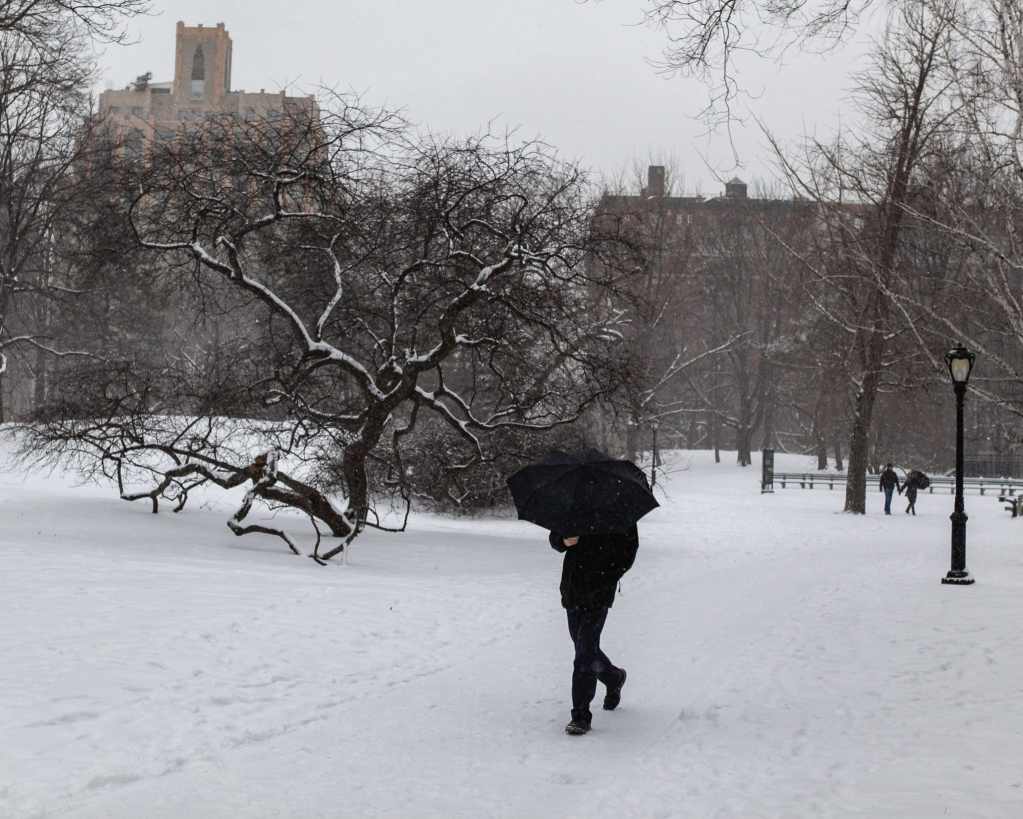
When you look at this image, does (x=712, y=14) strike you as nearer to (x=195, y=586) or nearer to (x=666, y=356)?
(x=195, y=586)

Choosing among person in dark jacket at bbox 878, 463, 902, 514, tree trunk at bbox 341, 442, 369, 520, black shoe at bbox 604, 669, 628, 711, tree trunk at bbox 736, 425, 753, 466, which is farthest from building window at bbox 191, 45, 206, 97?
black shoe at bbox 604, 669, 628, 711

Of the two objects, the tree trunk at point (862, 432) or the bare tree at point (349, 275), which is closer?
the bare tree at point (349, 275)

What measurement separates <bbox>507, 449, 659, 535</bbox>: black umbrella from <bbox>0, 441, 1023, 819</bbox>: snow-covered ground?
146cm

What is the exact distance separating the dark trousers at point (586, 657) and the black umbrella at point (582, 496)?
0.62 meters

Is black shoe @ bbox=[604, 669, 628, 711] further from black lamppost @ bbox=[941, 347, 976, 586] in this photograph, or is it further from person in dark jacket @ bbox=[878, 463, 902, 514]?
person in dark jacket @ bbox=[878, 463, 902, 514]

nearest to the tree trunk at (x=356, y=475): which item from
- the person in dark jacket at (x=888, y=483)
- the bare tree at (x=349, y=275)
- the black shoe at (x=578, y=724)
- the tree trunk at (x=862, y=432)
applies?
the bare tree at (x=349, y=275)

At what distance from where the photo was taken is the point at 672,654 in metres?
11.5

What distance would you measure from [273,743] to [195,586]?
17.2ft

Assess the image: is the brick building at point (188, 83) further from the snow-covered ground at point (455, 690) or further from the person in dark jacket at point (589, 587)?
the person in dark jacket at point (589, 587)

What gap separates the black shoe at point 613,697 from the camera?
28.5 ft

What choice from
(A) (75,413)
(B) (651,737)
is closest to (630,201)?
(A) (75,413)

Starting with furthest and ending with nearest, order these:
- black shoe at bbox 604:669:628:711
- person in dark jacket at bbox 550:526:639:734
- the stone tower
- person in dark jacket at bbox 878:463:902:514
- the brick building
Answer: the stone tower
the brick building
person in dark jacket at bbox 878:463:902:514
black shoe at bbox 604:669:628:711
person in dark jacket at bbox 550:526:639:734

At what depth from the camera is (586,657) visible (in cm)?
823

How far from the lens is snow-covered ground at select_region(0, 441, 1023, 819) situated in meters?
6.58
